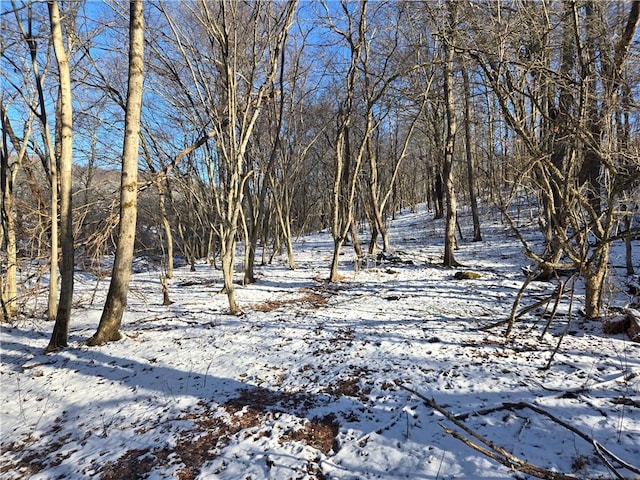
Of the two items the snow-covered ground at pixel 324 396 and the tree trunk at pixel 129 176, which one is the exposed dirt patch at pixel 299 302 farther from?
the tree trunk at pixel 129 176

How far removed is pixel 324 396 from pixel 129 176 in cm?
480

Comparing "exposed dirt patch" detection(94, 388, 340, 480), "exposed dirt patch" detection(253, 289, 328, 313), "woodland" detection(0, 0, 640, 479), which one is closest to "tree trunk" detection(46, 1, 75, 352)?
"woodland" detection(0, 0, 640, 479)

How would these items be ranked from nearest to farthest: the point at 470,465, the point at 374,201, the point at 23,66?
the point at 470,465, the point at 23,66, the point at 374,201

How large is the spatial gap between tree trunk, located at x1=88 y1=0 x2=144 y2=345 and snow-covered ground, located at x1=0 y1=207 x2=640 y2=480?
0.89m

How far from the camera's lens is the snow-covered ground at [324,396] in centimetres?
289

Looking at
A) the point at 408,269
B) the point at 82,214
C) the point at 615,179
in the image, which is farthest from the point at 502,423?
the point at 408,269

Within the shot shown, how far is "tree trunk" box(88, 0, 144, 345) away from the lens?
19.2 ft

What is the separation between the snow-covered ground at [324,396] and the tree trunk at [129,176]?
2.93 feet

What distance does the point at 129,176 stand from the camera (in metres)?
5.91

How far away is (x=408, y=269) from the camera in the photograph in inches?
443

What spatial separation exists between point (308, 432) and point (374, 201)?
34.6ft

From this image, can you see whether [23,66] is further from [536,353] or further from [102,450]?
[536,353]

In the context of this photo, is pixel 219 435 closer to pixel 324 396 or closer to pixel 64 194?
pixel 324 396

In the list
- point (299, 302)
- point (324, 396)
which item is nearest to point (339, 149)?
point (299, 302)
